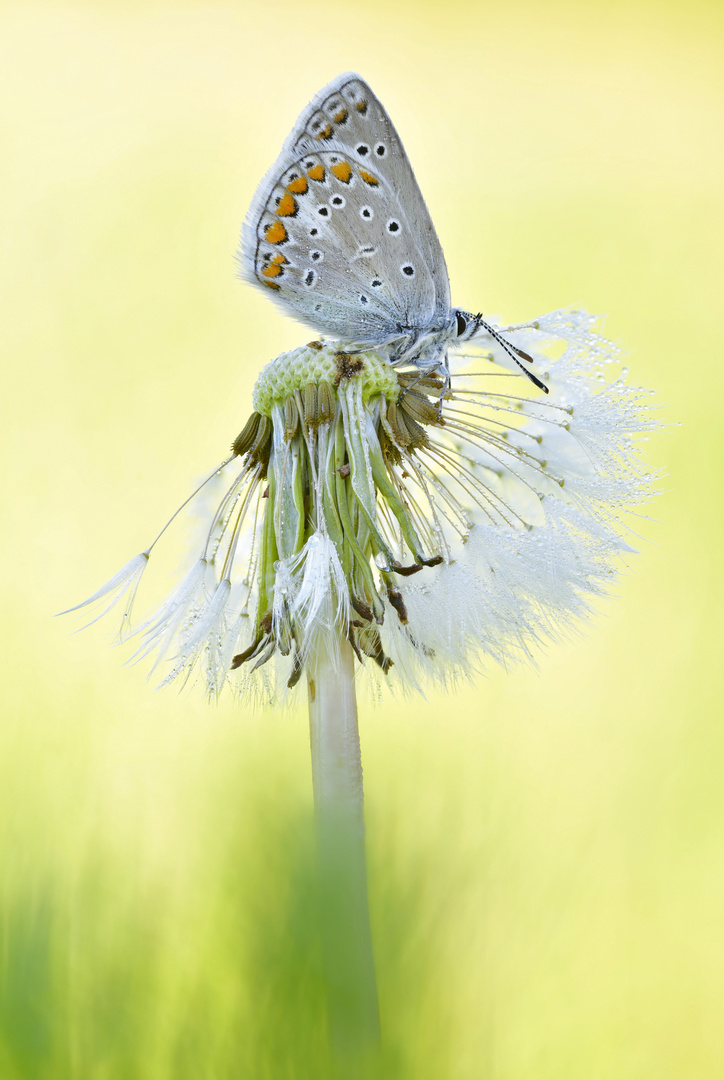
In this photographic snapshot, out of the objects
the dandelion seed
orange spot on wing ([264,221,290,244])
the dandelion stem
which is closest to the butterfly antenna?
the dandelion seed

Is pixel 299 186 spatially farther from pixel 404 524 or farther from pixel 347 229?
pixel 404 524

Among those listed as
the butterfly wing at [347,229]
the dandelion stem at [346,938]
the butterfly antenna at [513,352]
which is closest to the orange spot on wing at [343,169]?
the butterfly wing at [347,229]

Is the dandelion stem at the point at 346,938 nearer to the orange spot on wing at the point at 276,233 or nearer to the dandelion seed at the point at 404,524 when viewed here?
the dandelion seed at the point at 404,524

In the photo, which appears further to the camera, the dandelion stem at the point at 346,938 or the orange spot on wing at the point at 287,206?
the orange spot on wing at the point at 287,206

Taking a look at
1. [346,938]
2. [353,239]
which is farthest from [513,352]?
[346,938]

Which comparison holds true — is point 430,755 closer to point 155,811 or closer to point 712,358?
point 155,811

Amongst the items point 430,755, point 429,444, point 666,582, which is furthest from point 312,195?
point 666,582
